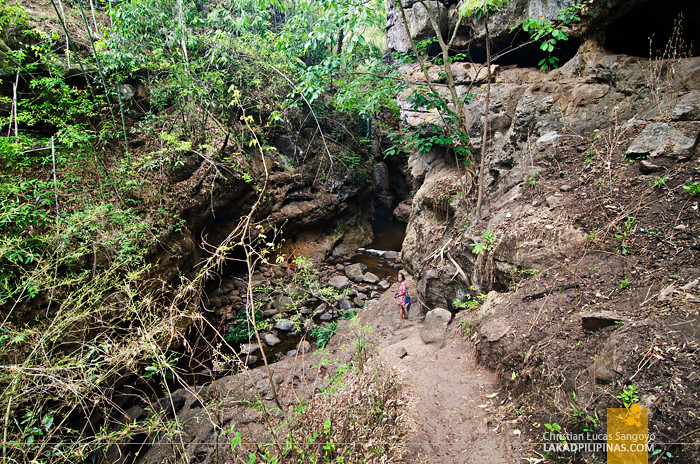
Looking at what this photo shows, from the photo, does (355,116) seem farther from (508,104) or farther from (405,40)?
(508,104)

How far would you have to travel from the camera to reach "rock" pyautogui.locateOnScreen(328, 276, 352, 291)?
9.22 meters

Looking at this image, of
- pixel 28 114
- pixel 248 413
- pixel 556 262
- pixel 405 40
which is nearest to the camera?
pixel 556 262

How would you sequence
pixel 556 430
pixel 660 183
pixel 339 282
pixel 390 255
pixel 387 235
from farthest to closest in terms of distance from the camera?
pixel 387 235 < pixel 390 255 < pixel 339 282 < pixel 660 183 < pixel 556 430

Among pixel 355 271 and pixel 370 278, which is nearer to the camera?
pixel 370 278

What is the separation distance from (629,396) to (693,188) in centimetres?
259

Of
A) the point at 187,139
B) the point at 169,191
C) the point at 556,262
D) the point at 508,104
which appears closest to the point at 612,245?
the point at 556,262

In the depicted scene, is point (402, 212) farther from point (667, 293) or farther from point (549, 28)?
point (667, 293)

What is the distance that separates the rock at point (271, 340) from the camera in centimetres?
657

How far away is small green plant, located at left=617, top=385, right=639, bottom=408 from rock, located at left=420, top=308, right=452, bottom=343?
8.92 ft

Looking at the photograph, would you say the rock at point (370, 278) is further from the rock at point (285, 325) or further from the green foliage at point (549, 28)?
the green foliage at point (549, 28)

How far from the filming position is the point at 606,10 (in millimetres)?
5020

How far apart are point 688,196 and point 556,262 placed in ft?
4.53

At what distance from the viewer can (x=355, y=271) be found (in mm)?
10156

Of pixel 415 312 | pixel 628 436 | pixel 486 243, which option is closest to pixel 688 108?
pixel 486 243
